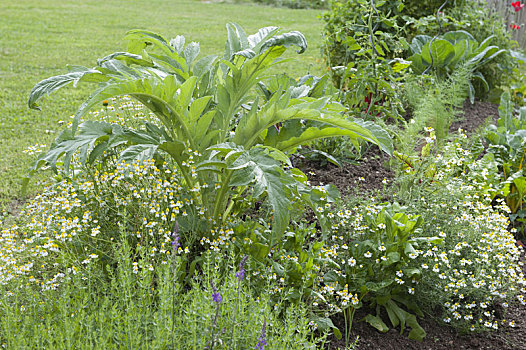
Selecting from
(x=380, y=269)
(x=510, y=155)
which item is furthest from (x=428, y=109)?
(x=380, y=269)

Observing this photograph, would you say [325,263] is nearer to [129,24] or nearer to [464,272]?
[464,272]

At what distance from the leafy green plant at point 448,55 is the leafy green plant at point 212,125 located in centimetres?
279

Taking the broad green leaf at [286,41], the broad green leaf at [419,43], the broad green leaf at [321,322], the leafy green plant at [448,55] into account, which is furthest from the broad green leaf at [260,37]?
the broad green leaf at [419,43]

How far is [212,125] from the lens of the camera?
3150 mm

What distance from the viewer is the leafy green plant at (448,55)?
5379 mm

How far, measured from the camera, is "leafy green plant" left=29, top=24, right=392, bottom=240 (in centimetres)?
256

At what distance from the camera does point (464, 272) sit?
278cm

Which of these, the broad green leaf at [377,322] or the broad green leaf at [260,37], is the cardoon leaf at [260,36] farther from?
the broad green leaf at [377,322]

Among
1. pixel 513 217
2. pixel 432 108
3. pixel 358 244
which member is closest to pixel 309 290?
pixel 358 244

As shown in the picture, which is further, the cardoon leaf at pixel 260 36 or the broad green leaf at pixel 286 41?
the cardoon leaf at pixel 260 36

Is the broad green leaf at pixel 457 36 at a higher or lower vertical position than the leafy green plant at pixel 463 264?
higher

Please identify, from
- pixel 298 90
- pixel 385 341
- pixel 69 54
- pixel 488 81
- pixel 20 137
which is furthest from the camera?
pixel 69 54

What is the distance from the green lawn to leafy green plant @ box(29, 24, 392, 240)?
72 cm

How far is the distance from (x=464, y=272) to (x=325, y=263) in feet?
2.47
